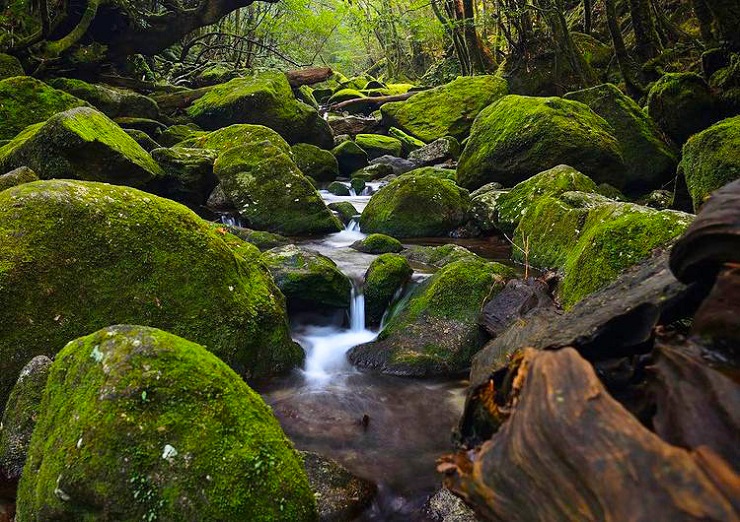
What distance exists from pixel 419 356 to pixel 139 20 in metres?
14.5

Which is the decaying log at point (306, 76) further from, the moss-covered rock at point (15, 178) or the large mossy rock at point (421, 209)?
the moss-covered rock at point (15, 178)

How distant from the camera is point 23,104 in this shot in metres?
10.3

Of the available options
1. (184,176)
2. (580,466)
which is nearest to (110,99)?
(184,176)

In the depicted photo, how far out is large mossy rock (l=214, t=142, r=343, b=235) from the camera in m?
10.1

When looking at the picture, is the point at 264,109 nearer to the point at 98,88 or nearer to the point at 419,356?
the point at 98,88

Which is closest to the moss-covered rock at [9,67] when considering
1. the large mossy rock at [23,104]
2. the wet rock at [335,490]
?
the large mossy rock at [23,104]

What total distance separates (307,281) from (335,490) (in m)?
3.43

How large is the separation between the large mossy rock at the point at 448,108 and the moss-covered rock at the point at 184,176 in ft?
33.5

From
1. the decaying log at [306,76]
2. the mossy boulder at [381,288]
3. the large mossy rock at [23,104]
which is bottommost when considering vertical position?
the mossy boulder at [381,288]

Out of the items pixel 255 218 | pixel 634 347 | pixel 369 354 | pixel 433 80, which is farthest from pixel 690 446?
pixel 433 80

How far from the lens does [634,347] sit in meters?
2.19

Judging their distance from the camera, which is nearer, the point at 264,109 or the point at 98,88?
the point at 98,88

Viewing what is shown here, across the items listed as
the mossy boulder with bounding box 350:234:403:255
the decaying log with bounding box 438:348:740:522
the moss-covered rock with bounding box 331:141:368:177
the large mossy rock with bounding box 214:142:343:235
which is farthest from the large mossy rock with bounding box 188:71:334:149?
the decaying log with bounding box 438:348:740:522

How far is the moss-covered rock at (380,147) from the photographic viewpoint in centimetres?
1819
